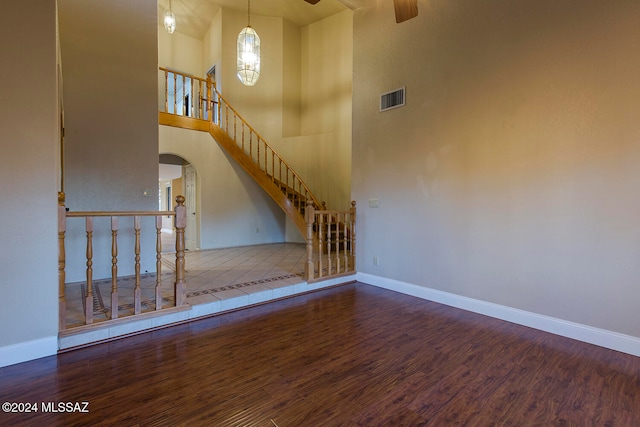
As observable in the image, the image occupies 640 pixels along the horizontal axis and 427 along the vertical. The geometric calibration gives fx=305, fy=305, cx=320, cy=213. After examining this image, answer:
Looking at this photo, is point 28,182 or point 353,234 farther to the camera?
point 353,234

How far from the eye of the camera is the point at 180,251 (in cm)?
294

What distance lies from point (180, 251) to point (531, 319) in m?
3.46

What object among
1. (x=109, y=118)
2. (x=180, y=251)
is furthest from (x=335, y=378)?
(x=109, y=118)

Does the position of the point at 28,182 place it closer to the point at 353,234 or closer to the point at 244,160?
the point at 353,234

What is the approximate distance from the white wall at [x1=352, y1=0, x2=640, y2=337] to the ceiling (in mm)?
3499

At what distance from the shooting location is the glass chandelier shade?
15.5 feet

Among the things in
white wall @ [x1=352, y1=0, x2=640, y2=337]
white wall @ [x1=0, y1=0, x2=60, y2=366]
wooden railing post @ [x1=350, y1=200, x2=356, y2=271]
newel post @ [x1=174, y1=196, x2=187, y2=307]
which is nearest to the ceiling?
white wall @ [x1=352, y1=0, x2=640, y2=337]

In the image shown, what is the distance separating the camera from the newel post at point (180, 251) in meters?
2.90

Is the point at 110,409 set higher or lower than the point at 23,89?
lower

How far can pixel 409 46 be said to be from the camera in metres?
3.87

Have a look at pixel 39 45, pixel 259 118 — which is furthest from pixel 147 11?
pixel 259 118

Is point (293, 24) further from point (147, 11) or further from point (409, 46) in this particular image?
point (409, 46)

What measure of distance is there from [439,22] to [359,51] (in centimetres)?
131

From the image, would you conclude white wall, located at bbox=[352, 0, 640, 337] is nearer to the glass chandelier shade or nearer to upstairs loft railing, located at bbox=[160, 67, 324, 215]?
the glass chandelier shade
